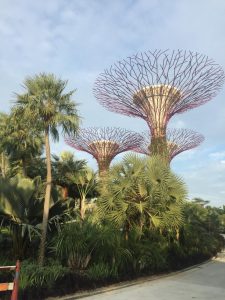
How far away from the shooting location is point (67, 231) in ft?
39.3

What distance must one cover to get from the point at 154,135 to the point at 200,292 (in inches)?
691

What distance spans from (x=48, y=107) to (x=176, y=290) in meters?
6.54

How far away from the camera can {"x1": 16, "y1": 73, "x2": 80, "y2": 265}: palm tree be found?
41.9 ft

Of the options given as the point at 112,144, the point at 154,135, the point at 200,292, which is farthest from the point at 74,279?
the point at 112,144

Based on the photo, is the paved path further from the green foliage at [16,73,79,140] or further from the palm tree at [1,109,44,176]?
the palm tree at [1,109,44,176]

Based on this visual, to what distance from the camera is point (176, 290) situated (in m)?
11.6

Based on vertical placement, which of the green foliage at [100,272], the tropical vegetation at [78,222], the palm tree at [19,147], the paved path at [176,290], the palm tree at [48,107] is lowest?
the paved path at [176,290]

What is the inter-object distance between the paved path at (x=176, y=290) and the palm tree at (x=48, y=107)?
3699mm

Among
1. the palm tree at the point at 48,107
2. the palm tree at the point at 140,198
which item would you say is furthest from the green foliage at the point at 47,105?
the palm tree at the point at 140,198

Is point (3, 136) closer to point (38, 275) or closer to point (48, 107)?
point (48, 107)

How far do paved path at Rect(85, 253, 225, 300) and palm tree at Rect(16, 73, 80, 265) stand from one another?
370 centimetres

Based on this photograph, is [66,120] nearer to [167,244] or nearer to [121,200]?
[121,200]

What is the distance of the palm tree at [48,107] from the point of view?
12.8 m

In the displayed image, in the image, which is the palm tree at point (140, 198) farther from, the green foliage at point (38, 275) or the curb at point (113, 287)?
the green foliage at point (38, 275)
